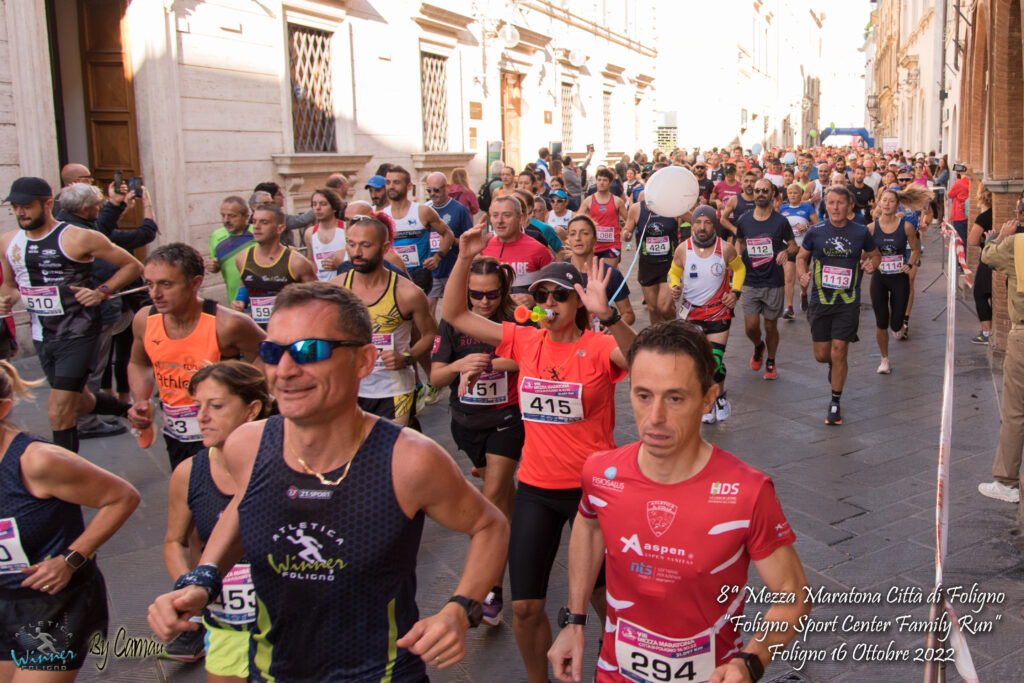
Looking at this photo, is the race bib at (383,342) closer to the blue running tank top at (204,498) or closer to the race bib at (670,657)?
the blue running tank top at (204,498)

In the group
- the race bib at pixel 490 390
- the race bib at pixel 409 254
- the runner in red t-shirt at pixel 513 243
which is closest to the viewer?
the race bib at pixel 490 390

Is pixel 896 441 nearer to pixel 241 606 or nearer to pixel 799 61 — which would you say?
pixel 241 606

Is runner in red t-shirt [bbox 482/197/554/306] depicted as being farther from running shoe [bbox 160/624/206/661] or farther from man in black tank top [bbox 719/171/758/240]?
man in black tank top [bbox 719/171/758/240]

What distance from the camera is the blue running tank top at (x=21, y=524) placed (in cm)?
281

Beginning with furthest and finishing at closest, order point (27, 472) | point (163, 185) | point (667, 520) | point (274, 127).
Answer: point (274, 127)
point (163, 185)
point (27, 472)
point (667, 520)

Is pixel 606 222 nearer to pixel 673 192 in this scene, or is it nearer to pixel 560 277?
pixel 673 192

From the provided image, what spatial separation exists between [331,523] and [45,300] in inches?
181

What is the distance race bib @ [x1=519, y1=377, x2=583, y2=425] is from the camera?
3.66 m

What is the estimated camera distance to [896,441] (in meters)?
6.98

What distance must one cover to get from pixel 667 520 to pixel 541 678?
54.0 inches

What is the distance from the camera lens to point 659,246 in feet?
32.4

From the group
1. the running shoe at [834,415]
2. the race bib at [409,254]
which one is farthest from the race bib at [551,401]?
the race bib at [409,254]

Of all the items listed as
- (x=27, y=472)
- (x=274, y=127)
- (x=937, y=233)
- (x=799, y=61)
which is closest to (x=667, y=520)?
(x=27, y=472)

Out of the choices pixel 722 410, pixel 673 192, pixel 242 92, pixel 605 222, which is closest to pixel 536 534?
pixel 722 410
